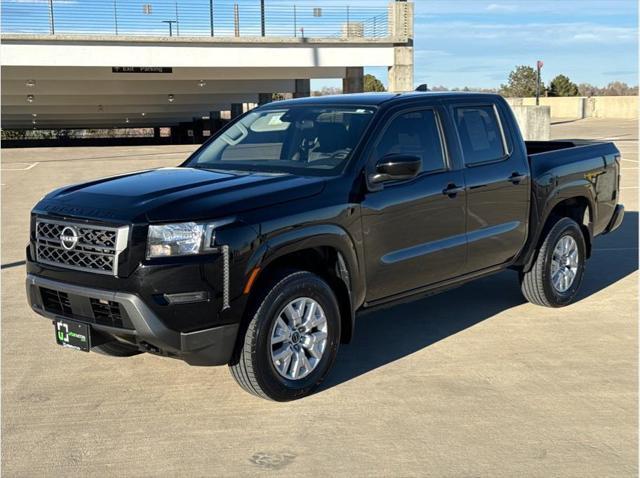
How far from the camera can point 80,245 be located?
4609 millimetres

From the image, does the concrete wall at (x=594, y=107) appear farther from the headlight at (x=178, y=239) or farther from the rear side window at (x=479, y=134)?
the headlight at (x=178, y=239)

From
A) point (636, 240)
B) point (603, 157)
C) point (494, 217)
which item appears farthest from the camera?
Result: point (636, 240)

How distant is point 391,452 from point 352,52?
102 ft

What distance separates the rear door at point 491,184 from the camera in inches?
240

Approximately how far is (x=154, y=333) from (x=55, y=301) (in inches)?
34.9

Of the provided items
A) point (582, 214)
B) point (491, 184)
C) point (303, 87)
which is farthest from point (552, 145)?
point (303, 87)

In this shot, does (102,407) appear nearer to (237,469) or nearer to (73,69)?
(237,469)

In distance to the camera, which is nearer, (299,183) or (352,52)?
(299,183)

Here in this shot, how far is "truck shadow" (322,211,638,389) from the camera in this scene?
5707 millimetres

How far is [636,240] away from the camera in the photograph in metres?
10.4

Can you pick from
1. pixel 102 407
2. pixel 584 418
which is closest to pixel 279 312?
pixel 102 407

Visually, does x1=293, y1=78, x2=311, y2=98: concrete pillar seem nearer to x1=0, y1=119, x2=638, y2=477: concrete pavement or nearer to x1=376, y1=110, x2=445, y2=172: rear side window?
x1=0, y1=119, x2=638, y2=477: concrete pavement

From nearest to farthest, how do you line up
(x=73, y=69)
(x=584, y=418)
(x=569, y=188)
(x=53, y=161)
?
1. (x=584, y=418)
2. (x=569, y=188)
3. (x=53, y=161)
4. (x=73, y=69)

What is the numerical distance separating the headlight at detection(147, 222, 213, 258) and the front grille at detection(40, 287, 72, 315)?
0.74 meters
